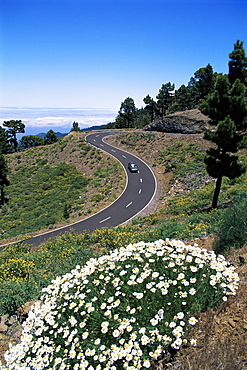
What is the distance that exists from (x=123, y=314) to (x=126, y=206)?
2294cm

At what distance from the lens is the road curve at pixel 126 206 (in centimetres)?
2197

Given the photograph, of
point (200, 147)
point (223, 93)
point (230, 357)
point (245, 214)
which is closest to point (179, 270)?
point (230, 357)

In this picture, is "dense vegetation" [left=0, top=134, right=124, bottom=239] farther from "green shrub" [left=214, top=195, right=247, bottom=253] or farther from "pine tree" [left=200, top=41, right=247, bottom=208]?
"green shrub" [left=214, top=195, right=247, bottom=253]

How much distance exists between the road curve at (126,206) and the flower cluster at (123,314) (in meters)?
11.5

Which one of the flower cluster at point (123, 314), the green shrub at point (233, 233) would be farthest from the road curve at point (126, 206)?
the flower cluster at point (123, 314)

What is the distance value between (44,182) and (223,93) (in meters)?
32.2

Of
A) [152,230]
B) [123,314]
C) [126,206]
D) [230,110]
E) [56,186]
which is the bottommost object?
[126,206]

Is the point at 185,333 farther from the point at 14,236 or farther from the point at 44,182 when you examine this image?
the point at 44,182

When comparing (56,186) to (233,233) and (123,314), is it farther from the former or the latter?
(123,314)

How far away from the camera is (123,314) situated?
3.80 meters

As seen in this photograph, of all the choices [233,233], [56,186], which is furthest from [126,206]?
[233,233]

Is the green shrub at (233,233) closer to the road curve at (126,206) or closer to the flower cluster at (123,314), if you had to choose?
the flower cluster at (123,314)

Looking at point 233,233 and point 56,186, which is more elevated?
point 233,233

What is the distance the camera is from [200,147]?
3812 centimetres
